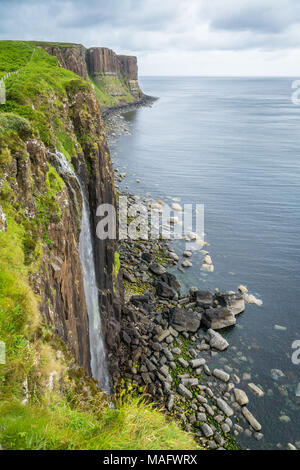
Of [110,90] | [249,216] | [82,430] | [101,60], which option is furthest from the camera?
[110,90]

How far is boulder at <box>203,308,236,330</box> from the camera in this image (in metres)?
27.0

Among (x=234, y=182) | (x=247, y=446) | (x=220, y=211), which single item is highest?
(x=234, y=182)

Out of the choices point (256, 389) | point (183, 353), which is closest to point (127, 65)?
point (183, 353)

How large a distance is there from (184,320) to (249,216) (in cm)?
2823

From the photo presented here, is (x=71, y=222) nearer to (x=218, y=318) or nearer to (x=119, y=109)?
(x=218, y=318)

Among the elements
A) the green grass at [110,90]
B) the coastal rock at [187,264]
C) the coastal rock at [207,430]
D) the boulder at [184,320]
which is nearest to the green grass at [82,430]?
the coastal rock at [207,430]

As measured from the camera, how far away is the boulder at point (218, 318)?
88.6 ft

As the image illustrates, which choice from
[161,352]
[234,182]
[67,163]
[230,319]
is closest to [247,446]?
[161,352]

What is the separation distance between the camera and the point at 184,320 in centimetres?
2653

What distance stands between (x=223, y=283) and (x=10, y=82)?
27.2 metres

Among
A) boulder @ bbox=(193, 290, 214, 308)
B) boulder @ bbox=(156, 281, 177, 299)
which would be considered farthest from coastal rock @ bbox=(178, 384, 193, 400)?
boulder @ bbox=(156, 281, 177, 299)

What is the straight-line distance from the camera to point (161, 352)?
77.8ft

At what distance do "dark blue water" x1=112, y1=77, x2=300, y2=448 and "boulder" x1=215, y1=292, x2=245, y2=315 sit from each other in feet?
2.59
